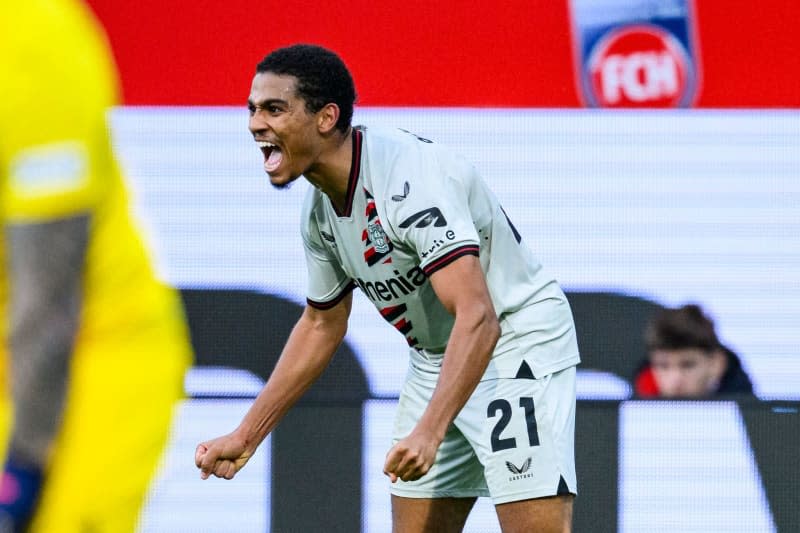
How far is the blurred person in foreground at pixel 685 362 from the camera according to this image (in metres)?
4.85

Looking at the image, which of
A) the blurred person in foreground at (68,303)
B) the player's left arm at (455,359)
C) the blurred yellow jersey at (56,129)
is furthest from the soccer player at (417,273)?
the blurred yellow jersey at (56,129)

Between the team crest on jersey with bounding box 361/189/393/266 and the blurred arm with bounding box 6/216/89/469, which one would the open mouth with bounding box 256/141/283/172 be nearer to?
the team crest on jersey with bounding box 361/189/393/266

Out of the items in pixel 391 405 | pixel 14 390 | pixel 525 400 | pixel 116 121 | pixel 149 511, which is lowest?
pixel 149 511

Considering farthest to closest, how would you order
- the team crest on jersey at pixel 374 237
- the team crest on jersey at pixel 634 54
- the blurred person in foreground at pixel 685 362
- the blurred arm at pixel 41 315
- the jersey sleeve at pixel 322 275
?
the team crest on jersey at pixel 634 54 → the blurred person in foreground at pixel 685 362 → the jersey sleeve at pixel 322 275 → the team crest on jersey at pixel 374 237 → the blurred arm at pixel 41 315

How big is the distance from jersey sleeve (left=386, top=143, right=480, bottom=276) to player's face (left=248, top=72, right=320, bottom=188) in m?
0.26

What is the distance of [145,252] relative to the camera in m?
1.80

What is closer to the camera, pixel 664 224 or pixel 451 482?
pixel 451 482

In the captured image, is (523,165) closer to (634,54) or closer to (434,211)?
(634,54)

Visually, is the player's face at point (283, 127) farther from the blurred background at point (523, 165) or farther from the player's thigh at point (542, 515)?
the blurred background at point (523, 165)

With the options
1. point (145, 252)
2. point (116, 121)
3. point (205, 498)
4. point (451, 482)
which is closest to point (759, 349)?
point (451, 482)

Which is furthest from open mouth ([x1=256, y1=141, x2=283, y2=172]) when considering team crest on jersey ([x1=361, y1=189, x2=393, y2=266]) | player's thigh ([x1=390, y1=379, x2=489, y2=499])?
player's thigh ([x1=390, y1=379, x2=489, y2=499])

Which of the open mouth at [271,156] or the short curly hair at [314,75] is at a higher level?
the short curly hair at [314,75]

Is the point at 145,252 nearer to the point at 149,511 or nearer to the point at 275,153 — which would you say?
the point at 275,153

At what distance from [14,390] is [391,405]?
3114 millimetres
